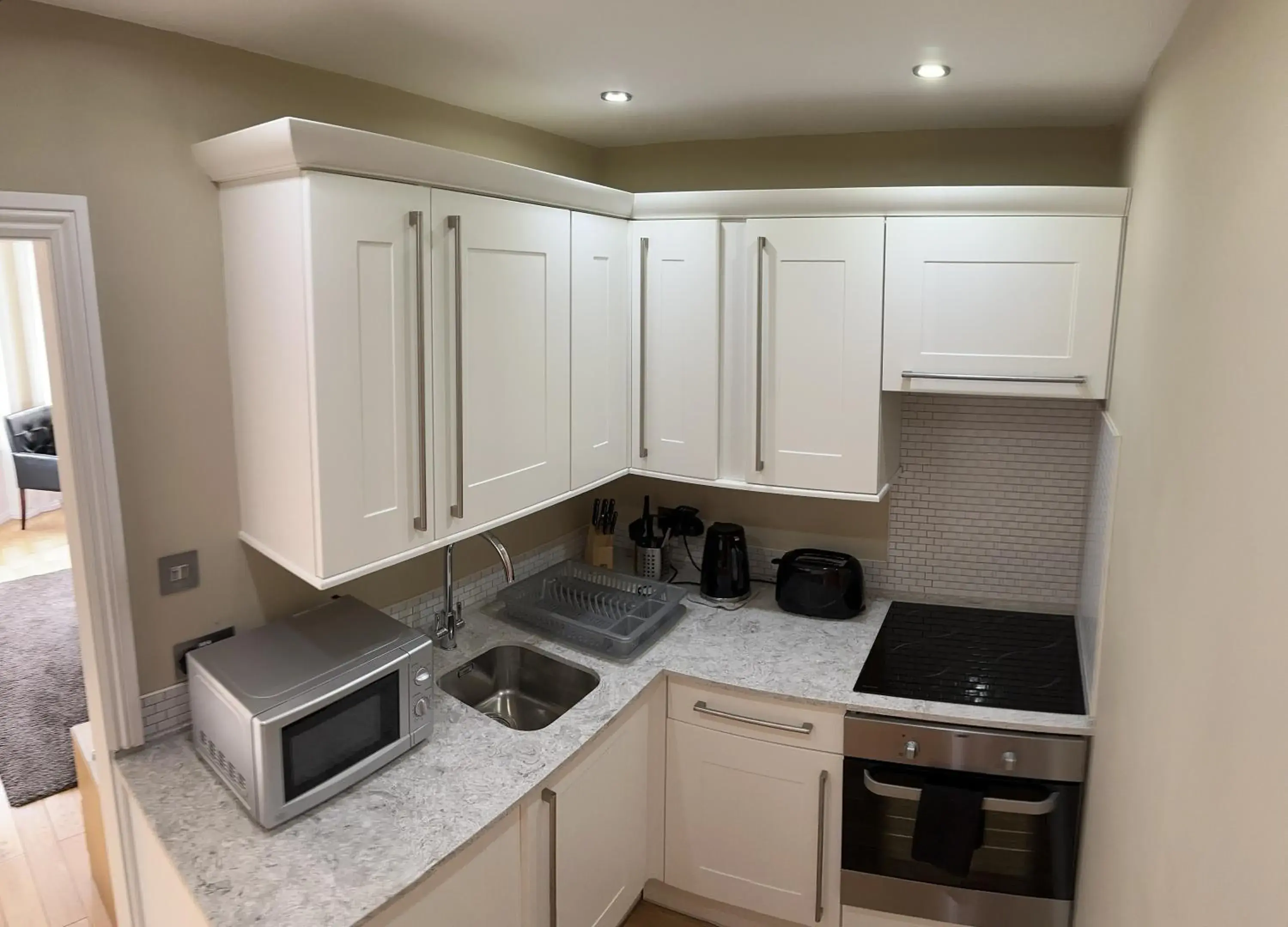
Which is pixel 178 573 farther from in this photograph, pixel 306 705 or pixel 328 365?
pixel 328 365

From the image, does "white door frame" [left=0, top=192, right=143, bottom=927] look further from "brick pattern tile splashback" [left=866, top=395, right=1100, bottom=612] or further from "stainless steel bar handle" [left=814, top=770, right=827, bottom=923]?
"brick pattern tile splashback" [left=866, top=395, right=1100, bottom=612]

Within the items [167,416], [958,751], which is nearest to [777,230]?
[958,751]

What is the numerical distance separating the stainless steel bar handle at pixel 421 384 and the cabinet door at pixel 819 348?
1058mm

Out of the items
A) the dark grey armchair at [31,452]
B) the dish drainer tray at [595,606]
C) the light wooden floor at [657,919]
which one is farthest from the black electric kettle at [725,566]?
the dark grey armchair at [31,452]

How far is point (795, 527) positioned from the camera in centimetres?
301

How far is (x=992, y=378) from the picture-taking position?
7.74ft

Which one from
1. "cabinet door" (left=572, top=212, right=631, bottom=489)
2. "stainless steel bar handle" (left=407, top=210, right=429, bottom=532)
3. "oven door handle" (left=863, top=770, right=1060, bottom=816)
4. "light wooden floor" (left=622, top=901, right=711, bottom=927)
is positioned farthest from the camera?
"light wooden floor" (left=622, top=901, right=711, bottom=927)

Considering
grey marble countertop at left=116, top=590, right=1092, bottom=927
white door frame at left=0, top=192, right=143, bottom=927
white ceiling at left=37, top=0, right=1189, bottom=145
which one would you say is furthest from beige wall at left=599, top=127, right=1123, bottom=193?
white door frame at left=0, top=192, right=143, bottom=927

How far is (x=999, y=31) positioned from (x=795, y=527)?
1.73 meters

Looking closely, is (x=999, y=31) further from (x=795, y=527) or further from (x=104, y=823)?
(x=104, y=823)

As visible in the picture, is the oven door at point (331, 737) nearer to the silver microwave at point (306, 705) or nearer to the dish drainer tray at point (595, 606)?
the silver microwave at point (306, 705)

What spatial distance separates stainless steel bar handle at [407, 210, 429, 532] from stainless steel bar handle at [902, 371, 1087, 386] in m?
1.37

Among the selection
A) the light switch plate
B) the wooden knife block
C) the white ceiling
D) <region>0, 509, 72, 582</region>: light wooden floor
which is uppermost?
the white ceiling

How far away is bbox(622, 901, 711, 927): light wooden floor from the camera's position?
8.29 feet
